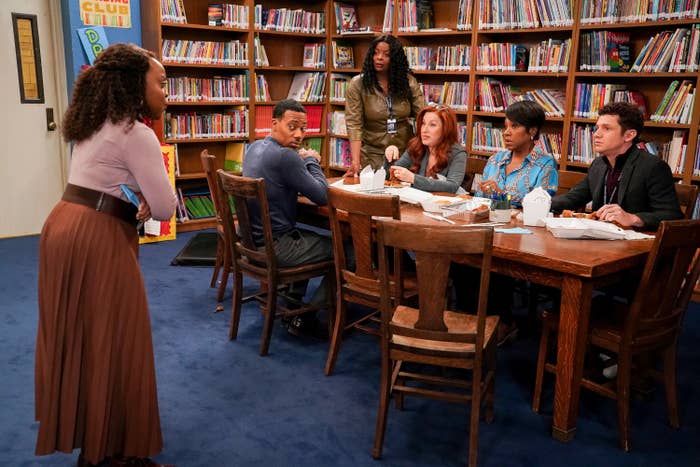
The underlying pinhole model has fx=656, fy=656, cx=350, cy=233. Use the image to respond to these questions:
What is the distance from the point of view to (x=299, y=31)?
6.09 metres

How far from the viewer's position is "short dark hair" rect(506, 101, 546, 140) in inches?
133

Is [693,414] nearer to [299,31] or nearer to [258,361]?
[258,361]

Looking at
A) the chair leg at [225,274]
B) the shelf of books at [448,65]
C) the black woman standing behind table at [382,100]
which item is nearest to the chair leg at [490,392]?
the chair leg at [225,274]

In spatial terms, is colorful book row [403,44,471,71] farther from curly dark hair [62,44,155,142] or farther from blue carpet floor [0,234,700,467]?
curly dark hair [62,44,155,142]

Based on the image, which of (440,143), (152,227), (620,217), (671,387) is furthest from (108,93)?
(152,227)

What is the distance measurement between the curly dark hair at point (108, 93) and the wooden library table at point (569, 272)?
1352 mm

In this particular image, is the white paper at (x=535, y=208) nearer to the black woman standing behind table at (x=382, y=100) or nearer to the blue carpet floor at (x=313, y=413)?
the blue carpet floor at (x=313, y=413)

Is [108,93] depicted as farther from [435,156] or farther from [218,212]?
[435,156]

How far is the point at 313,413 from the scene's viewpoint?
2721 millimetres

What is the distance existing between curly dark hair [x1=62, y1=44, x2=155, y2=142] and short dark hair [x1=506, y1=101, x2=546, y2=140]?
2.04m

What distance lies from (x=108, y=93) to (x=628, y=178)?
2.30 m

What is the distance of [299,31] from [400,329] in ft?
14.6

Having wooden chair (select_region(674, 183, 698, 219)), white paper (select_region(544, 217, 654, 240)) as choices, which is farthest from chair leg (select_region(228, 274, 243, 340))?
wooden chair (select_region(674, 183, 698, 219))

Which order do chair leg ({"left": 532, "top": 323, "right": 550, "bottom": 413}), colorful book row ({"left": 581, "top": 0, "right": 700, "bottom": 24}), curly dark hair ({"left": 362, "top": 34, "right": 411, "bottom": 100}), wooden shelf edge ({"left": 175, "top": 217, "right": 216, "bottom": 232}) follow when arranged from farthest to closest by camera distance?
wooden shelf edge ({"left": 175, "top": 217, "right": 216, "bottom": 232}), curly dark hair ({"left": 362, "top": 34, "right": 411, "bottom": 100}), colorful book row ({"left": 581, "top": 0, "right": 700, "bottom": 24}), chair leg ({"left": 532, "top": 323, "right": 550, "bottom": 413})
